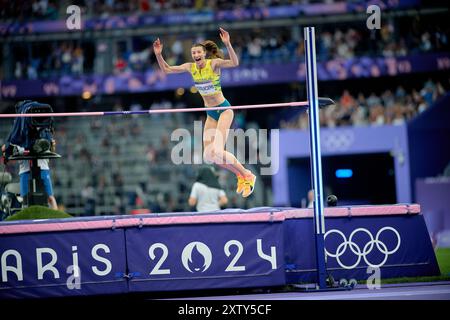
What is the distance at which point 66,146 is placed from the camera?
23.7m

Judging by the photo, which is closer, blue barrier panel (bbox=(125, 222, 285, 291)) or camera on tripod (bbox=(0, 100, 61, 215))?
blue barrier panel (bbox=(125, 222, 285, 291))

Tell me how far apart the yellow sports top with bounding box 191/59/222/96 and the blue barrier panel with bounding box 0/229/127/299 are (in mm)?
2059

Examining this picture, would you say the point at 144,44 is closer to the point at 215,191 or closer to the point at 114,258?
the point at 215,191

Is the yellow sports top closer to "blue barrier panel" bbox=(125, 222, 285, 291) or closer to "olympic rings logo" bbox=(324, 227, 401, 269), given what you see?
"blue barrier panel" bbox=(125, 222, 285, 291)

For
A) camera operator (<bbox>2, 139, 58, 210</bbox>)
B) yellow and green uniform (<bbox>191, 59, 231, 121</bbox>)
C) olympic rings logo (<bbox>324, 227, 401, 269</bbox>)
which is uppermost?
yellow and green uniform (<bbox>191, 59, 231, 121</bbox>)

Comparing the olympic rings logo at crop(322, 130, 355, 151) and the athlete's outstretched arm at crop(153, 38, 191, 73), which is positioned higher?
the athlete's outstretched arm at crop(153, 38, 191, 73)

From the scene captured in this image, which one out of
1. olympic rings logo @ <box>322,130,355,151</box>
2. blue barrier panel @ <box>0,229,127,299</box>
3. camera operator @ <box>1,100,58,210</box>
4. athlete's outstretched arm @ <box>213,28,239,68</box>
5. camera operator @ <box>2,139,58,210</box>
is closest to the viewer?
blue barrier panel @ <box>0,229,127,299</box>

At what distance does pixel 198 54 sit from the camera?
8633mm

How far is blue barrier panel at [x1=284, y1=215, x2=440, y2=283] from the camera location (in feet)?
25.9

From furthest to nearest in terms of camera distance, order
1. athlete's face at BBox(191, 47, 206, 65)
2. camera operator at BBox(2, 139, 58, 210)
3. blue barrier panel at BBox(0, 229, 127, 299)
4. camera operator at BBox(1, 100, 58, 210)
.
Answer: camera operator at BBox(2, 139, 58, 210) < camera operator at BBox(1, 100, 58, 210) < athlete's face at BBox(191, 47, 206, 65) < blue barrier panel at BBox(0, 229, 127, 299)

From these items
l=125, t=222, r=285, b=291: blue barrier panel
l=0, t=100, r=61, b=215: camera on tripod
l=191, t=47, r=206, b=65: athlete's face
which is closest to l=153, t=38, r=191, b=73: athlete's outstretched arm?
l=191, t=47, r=206, b=65: athlete's face

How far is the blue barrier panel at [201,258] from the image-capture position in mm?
7590

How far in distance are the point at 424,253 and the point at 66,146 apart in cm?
1703
